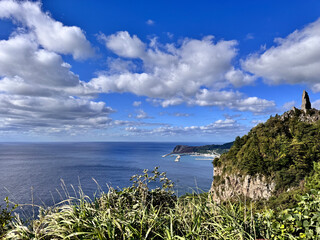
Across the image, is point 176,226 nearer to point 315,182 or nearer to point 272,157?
point 315,182

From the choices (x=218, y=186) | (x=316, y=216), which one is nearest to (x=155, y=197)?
(x=316, y=216)

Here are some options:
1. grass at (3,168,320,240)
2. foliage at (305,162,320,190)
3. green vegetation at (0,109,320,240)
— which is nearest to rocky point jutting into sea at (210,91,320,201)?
foliage at (305,162,320,190)

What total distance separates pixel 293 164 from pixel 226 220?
6509 centimetres

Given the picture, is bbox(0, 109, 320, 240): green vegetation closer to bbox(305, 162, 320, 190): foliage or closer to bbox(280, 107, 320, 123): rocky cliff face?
bbox(305, 162, 320, 190): foliage

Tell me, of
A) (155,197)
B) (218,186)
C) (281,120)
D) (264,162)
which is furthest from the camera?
(281,120)

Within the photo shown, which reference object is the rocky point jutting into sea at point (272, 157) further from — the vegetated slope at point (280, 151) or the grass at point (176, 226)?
the grass at point (176, 226)

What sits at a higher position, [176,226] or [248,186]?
[176,226]

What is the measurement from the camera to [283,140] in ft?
200

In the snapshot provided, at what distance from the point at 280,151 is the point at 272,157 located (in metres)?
2.99

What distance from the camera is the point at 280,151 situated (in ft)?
193

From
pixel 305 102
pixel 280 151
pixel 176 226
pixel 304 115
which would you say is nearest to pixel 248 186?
pixel 280 151

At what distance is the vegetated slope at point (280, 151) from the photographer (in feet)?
175

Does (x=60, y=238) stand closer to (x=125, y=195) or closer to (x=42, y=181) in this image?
(x=125, y=195)

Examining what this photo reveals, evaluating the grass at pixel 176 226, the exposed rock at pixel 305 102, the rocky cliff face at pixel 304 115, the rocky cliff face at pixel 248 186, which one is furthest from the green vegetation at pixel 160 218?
the exposed rock at pixel 305 102
